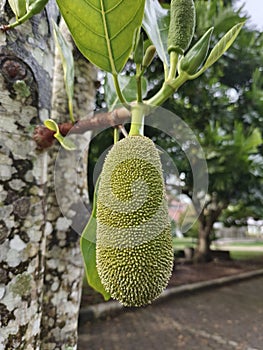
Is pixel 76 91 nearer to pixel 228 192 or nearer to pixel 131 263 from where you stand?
pixel 131 263

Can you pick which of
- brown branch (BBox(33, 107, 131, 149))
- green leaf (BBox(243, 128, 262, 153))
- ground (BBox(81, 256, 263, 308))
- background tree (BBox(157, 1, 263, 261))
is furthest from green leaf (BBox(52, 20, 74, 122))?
ground (BBox(81, 256, 263, 308))

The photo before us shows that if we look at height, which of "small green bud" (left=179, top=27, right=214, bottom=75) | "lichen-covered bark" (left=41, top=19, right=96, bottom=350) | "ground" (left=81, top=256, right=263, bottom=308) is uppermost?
"small green bud" (left=179, top=27, right=214, bottom=75)

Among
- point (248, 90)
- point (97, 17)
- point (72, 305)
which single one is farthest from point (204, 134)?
point (97, 17)

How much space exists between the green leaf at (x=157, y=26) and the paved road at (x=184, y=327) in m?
2.30

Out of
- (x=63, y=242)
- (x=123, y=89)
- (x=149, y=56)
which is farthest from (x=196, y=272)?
(x=149, y=56)

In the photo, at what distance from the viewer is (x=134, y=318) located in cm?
299

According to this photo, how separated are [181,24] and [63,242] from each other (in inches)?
16.5

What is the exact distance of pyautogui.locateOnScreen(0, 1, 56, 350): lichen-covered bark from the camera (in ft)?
1.38

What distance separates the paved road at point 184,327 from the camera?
2.41 metres

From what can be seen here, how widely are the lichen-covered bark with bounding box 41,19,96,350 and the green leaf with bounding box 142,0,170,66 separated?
10.6 inches

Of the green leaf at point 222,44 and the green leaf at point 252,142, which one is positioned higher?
the green leaf at point 252,142

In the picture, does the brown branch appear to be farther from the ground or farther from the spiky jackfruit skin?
the ground

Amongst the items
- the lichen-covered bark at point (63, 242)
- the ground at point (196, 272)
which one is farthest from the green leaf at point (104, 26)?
the ground at point (196, 272)

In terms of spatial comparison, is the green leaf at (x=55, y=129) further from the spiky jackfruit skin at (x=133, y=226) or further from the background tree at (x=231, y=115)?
the background tree at (x=231, y=115)
